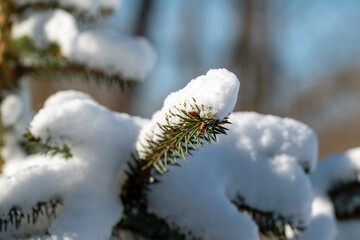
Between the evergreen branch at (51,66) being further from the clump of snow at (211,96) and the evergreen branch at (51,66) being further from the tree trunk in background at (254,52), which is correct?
the tree trunk in background at (254,52)

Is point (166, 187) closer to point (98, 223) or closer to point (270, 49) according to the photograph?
point (98, 223)

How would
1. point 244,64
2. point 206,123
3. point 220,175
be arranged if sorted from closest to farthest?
1. point 206,123
2. point 220,175
3. point 244,64

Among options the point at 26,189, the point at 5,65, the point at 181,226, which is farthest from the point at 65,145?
the point at 5,65

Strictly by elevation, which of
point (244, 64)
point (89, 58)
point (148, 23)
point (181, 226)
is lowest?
point (181, 226)

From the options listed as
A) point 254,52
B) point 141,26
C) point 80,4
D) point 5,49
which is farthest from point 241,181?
point 254,52

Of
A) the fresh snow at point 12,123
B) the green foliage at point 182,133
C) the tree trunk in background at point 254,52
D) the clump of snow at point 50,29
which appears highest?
the tree trunk in background at point 254,52

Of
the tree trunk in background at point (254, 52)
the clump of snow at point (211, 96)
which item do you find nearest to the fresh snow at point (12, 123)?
the clump of snow at point (211, 96)

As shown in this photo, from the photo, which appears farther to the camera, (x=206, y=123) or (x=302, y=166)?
(x=302, y=166)
